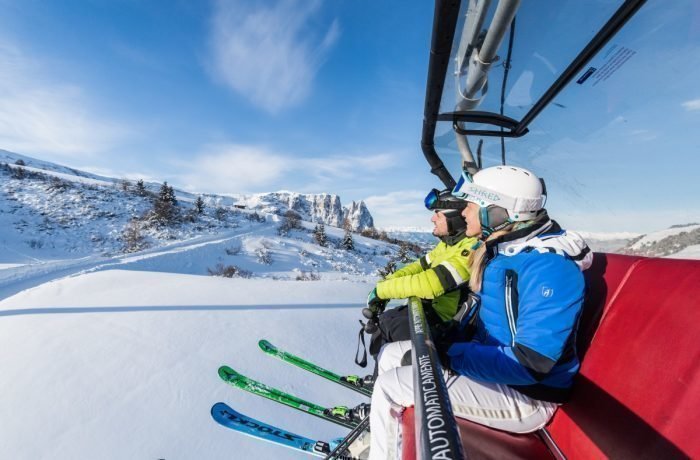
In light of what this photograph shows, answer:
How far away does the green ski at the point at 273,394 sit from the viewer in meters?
2.79

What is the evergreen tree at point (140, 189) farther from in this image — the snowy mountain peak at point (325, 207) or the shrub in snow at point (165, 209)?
the snowy mountain peak at point (325, 207)

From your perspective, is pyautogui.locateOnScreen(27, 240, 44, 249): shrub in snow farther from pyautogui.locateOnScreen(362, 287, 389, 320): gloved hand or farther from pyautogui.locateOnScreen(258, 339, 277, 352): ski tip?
pyautogui.locateOnScreen(362, 287, 389, 320): gloved hand

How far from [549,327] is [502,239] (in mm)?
572

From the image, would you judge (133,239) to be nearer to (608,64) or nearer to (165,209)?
(165,209)

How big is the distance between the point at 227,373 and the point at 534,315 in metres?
2.92

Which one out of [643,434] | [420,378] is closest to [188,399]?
[420,378]

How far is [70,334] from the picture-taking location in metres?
3.90

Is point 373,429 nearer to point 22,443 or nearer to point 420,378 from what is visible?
point 420,378

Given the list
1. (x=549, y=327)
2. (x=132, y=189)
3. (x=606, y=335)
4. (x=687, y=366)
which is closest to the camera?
(x=687, y=366)

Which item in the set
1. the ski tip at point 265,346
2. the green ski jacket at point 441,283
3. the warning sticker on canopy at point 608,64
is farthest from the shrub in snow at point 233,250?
the warning sticker on canopy at point 608,64

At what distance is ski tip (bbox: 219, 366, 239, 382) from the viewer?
316 centimetres

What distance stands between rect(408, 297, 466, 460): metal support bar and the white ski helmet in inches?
45.5

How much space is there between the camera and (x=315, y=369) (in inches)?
137

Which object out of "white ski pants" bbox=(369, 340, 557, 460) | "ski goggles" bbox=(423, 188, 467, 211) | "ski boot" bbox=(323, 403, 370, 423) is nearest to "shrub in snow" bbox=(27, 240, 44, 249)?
"ski boot" bbox=(323, 403, 370, 423)
